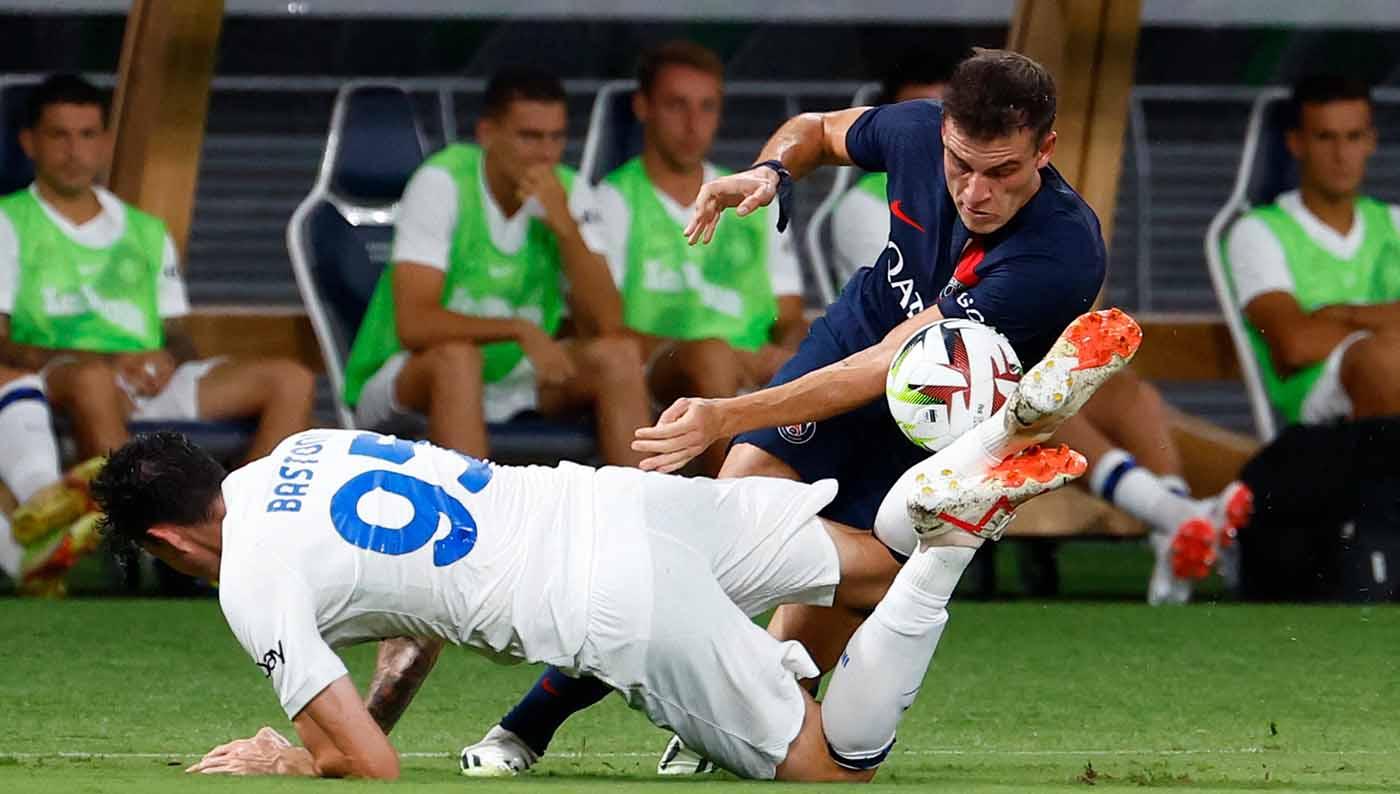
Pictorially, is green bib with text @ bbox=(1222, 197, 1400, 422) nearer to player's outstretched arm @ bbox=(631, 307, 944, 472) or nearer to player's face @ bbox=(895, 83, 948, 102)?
player's face @ bbox=(895, 83, 948, 102)

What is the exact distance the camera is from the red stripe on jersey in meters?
4.91

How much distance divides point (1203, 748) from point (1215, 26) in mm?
6941

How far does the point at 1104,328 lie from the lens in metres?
4.44

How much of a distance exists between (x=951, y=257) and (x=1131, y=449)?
3.99 metres

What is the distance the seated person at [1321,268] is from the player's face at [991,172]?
4.36 meters

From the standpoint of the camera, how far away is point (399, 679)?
5035 millimetres

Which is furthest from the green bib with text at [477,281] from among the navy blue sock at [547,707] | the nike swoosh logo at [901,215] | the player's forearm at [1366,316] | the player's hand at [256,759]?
the player's hand at [256,759]

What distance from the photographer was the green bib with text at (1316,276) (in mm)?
9195

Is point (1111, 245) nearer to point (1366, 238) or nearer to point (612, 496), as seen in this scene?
point (1366, 238)

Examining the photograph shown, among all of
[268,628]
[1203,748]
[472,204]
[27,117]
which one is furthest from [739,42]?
[268,628]

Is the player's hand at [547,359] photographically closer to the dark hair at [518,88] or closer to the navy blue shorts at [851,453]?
the dark hair at [518,88]

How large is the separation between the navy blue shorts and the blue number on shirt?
1.00 metres

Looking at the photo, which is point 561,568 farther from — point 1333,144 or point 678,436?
point 1333,144

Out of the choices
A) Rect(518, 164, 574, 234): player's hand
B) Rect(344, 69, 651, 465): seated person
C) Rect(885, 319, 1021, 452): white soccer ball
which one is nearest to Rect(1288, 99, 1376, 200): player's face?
Rect(344, 69, 651, 465): seated person
